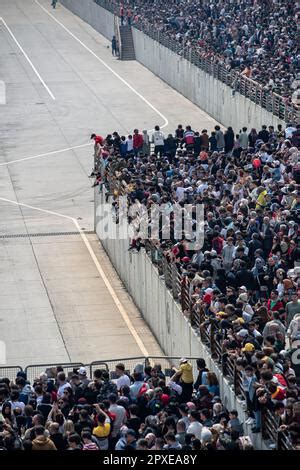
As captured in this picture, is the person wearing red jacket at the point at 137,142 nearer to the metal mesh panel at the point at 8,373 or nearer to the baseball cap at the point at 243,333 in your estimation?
the metal mesh panel at the point at 8,373

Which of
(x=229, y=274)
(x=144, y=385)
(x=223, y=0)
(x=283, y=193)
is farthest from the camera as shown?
(x=223, y=0)

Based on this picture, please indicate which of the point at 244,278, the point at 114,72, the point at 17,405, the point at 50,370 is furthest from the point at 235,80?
the point at 17,405

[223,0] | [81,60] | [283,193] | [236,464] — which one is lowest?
[81,60]

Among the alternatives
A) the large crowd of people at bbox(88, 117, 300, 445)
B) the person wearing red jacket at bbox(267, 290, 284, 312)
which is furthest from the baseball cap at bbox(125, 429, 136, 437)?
the person wearing red jacket at bbox(267, 290, 284, 312)

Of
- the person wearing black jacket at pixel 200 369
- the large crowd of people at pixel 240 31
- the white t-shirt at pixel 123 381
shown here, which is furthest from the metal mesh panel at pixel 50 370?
the large crowd of people at pixel 240 31

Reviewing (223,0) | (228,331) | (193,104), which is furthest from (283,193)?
(223,0)

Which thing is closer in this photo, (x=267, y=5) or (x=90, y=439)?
(x=90, y=439)

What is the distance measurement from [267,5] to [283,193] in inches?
1336

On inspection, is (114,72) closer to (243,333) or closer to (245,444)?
(243,333)

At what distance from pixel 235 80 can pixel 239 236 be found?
2740cm

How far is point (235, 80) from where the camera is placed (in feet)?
194

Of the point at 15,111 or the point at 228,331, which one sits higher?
the point at 228,331

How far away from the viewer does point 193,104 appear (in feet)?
222

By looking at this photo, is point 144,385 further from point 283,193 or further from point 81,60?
point 81,60
